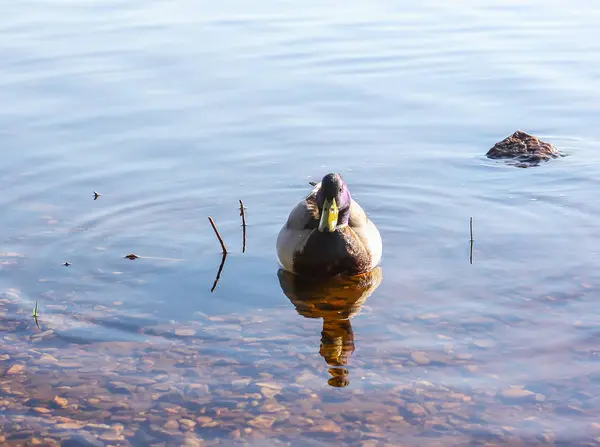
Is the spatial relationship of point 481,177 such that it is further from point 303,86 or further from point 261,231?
point 303,86

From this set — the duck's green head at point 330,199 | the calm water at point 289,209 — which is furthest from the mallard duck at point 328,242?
the calm water at point 289,209

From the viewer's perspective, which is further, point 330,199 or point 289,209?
point 289,209

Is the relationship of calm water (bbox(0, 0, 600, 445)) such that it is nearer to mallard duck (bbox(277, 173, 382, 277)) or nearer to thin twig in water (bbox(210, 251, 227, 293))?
thin twig in water (bbox(210, 251, 227, 293))

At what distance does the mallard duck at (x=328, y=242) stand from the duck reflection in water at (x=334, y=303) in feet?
0.30

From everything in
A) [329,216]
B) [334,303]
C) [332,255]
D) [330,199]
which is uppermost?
[330,199]

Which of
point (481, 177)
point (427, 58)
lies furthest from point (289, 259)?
point (427, 58)

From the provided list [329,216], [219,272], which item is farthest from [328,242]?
[219,272]

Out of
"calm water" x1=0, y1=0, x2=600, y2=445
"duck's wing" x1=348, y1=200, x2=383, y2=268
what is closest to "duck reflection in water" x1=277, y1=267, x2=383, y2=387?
"calm water" x1=0, y1=0, x2=600, y2=445

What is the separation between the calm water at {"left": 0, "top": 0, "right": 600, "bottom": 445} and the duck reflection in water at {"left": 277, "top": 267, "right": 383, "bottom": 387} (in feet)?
0.09

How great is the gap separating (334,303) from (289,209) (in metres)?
2.20

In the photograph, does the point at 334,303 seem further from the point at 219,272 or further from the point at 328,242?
the point at 219,272

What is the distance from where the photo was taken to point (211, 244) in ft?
29.2

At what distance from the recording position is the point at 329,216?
7.96 meters

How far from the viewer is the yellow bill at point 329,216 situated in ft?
26.1
